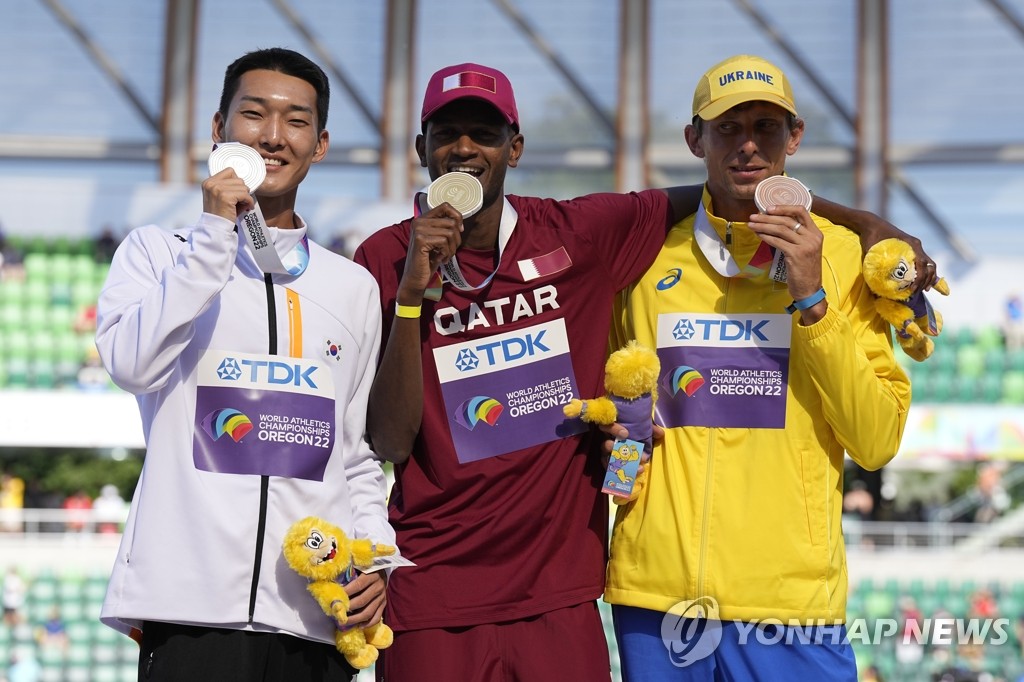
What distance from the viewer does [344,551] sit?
7.52 feet

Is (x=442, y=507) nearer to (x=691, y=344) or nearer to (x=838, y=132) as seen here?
(x=691, y=344)

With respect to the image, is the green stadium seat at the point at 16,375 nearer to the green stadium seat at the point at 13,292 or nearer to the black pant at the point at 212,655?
the green stadium seat at the point at 13,292

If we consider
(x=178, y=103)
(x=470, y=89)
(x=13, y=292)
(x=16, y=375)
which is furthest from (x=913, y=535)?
(x=470, y=89)

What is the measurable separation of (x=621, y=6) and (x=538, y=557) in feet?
48.3

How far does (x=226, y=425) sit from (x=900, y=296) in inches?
57.0

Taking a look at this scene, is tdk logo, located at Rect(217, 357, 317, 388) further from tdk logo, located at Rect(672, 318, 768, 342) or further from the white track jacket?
tdk logo, located at Rect(672, 318, 768, 342)

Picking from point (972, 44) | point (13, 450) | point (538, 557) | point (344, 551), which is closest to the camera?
point (344, 551)

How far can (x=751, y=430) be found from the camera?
2.57m

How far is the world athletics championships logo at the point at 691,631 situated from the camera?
250 cm

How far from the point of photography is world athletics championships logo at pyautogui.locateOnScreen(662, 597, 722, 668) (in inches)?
98.6

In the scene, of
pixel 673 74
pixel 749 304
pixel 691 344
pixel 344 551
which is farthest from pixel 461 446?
pixel 673 74

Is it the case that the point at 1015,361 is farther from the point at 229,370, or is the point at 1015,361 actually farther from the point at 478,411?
the point at 229,370

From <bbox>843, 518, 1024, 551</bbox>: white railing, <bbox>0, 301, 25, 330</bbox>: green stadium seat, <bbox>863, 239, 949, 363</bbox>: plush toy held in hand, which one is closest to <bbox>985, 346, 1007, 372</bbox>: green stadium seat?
<bbox>843, 518, 1024, 551</bbox>: white railing

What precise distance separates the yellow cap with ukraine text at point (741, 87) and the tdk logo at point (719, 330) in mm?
456
